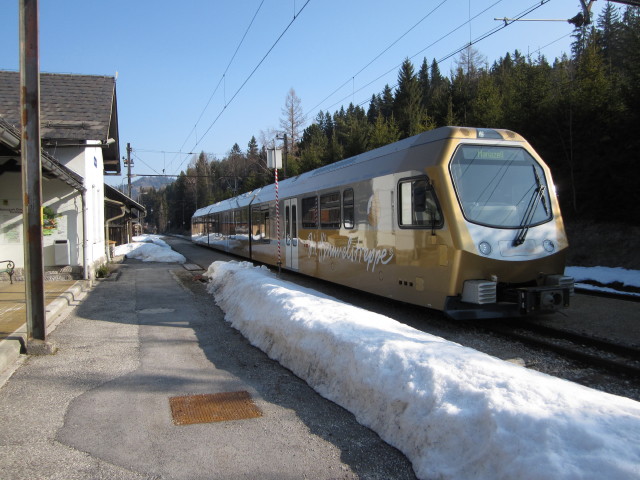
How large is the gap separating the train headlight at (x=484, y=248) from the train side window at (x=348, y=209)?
11.7 ft

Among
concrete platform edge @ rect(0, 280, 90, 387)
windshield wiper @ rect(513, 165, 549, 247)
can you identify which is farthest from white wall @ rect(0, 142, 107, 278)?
windshield wiper @ rect(513, 165, 549, 247)

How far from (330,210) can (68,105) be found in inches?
362

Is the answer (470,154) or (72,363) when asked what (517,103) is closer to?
(470,154)

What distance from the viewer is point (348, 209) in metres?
10.5

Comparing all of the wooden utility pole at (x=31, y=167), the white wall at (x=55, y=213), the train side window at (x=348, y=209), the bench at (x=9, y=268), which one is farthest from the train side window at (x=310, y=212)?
the bench at (x=9, y=268)

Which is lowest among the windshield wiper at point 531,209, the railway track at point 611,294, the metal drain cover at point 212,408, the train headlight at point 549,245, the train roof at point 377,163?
the metal drain cover at point 212,408

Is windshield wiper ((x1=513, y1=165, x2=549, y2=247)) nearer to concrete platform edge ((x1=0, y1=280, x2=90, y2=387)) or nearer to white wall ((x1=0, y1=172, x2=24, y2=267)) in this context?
concrete platform edge ((x1=0, y1=280, x2=90, y2=387))

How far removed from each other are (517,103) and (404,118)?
56.9 feet

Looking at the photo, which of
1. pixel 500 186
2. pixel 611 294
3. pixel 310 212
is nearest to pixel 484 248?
Result: pixel 500 186

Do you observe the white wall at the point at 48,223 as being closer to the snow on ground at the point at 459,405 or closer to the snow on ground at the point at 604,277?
the snow on ground at the point at 459,405

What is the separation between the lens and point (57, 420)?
13.8 ft

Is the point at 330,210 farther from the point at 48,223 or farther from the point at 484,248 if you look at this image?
the point at 48,223

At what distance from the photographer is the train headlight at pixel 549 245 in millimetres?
7434

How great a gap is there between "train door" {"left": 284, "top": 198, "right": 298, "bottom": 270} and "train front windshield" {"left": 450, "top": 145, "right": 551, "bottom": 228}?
7.04 meters
